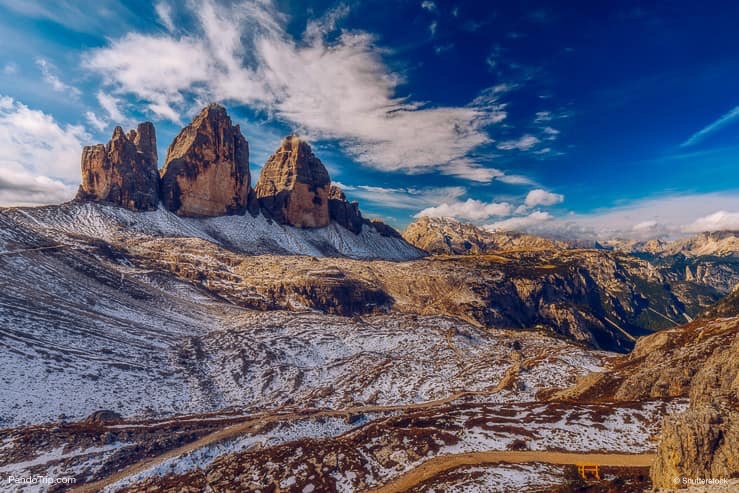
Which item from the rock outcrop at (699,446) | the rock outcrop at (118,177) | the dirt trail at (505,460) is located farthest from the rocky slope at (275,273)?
the rock outcrop at (699,446)

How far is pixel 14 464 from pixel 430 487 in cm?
3143

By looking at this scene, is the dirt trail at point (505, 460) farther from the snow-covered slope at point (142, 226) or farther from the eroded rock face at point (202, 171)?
the eroded rock face at point (202, 171)

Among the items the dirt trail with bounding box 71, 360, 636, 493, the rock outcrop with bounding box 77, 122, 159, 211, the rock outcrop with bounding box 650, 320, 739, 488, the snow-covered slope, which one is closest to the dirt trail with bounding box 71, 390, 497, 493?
the dirt trail with bounding box 71, 360, 636, 493

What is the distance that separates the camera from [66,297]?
73.2 m

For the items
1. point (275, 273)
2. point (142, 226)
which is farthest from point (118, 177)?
point (275, 273)

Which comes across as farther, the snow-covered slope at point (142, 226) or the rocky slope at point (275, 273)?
the snow-covered slope at point (142, 226)

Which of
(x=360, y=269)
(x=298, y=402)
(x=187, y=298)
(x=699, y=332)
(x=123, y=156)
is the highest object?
(x=123, y=156)

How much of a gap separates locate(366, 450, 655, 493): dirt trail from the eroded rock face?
606 ft

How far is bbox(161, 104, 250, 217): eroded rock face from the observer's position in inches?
7293

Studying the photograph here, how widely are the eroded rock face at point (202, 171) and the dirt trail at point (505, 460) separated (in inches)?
7273

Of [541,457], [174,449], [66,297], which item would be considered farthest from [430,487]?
[66,297]

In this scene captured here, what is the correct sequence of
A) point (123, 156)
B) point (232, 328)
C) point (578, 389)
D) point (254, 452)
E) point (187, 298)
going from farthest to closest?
point (123, 156) < point (187, 298) < point (232, 328) < point (578, 389) < point (254, 452)

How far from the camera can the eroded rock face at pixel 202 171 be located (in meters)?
185

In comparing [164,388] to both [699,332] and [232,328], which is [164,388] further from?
[699,332]
